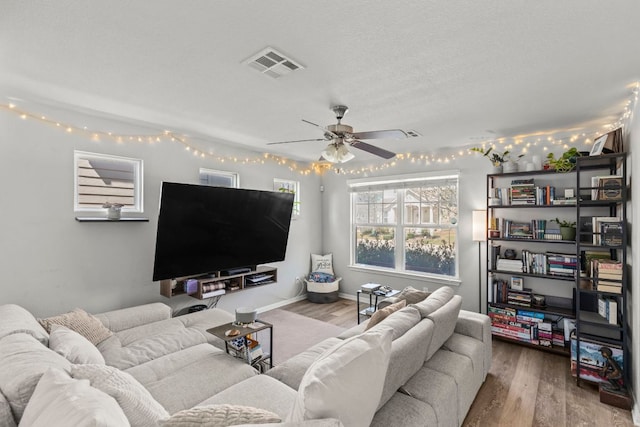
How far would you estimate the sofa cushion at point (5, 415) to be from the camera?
3.98 feet

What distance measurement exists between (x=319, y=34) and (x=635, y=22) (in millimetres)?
1680

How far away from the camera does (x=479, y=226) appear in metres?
3.99

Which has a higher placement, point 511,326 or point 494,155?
point 494,155

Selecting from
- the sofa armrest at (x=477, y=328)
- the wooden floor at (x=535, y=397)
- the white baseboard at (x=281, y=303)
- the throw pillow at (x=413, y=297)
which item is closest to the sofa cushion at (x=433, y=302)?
the throw pillow at (x=413, y=297)

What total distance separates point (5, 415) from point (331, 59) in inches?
94.3

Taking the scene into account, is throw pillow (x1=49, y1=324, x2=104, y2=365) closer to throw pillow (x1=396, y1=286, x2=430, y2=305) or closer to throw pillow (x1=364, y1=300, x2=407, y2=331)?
throw pillow (x1=364, y1=300, x2=407, y2=331)

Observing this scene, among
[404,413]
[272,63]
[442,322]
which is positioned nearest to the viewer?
[404,413]

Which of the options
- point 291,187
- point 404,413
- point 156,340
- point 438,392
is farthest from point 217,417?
point 291,187

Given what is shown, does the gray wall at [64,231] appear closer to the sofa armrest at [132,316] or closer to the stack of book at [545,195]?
the sofa armrest at [132,316]

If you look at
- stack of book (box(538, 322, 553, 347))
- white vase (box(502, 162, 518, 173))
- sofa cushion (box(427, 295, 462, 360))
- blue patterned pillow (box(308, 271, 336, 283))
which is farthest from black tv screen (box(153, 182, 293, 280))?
stack of book (box(538, 322, 553, 347))

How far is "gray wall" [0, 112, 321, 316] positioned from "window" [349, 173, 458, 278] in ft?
9.70

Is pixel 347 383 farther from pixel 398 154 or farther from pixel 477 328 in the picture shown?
pixel 398 154

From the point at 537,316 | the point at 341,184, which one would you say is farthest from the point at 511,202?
the point at 341,184

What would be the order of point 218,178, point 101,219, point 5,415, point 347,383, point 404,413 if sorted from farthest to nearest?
1. point 218,178
2. point 101,219
3. point 404,413
4. point 5,415
5. point 347,383
